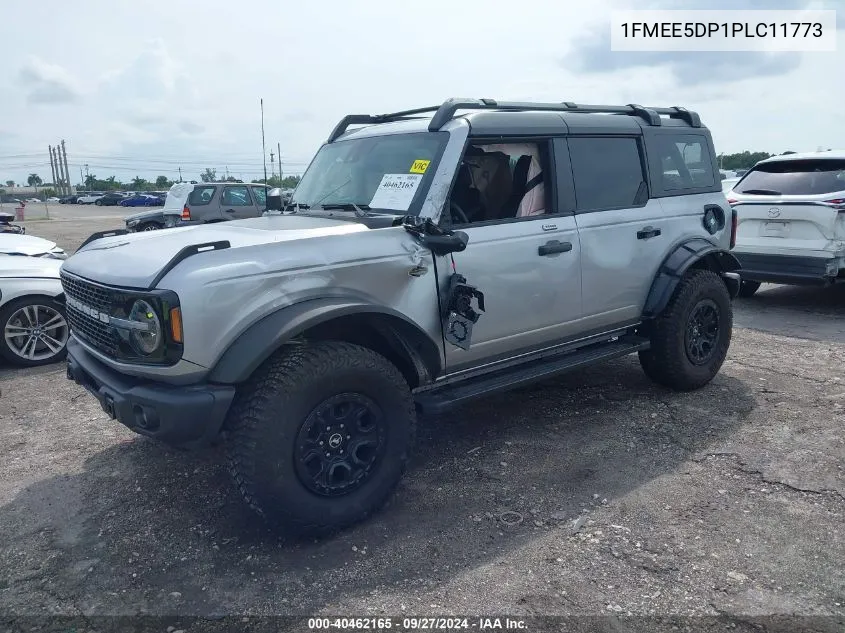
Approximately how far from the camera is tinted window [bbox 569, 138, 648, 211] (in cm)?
455

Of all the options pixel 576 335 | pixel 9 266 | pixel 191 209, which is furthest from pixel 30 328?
pixel 191 209

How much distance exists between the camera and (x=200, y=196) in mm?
15219

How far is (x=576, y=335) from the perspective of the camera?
15.3ft

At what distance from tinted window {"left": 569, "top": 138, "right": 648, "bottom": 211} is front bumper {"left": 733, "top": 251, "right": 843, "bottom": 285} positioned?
331 cm

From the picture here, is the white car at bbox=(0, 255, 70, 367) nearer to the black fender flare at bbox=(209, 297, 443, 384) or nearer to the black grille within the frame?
the black grille

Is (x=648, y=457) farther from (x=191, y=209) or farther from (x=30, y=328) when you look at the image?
(x=191, y=209)

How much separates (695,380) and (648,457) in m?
1.28

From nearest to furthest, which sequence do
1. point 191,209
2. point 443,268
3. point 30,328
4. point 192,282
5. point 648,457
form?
point 192,282 < point 443,268 < point 648,457 < point 30,328 < point 191,209

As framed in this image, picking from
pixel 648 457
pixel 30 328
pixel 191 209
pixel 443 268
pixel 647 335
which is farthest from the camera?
pixel 191 209

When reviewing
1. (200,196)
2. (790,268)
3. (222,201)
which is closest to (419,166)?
(790,268)

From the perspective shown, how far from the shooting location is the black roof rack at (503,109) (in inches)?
159

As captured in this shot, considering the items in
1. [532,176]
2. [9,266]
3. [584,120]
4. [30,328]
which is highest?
[584,120]

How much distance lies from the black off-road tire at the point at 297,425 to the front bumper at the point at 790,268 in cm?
564

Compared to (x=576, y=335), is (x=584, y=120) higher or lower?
higher
